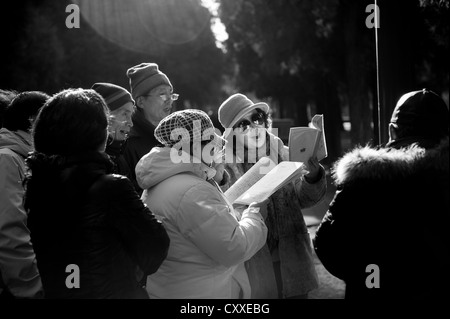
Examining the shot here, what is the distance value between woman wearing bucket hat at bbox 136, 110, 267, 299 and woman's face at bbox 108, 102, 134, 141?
1092 millimetres

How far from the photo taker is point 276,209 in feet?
11.4

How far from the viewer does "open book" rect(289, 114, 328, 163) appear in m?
3.15

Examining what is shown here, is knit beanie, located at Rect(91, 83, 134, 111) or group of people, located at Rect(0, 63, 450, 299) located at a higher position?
knit beanie, located at Rect(91, 83, 134, 111)

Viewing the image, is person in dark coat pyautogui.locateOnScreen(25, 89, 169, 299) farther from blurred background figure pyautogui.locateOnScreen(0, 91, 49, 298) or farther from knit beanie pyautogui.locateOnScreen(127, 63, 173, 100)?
knit beanie pyautogui.locateOnScreen(127, 63, 173, 100)

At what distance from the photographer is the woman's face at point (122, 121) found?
3.70 metres

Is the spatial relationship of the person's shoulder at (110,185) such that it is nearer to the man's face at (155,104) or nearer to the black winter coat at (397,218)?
the black winter coat at (397,218)

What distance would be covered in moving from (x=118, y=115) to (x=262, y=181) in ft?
4.47

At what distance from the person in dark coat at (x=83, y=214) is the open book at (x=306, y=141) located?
46.0 inches

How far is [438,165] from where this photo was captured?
2375 mm

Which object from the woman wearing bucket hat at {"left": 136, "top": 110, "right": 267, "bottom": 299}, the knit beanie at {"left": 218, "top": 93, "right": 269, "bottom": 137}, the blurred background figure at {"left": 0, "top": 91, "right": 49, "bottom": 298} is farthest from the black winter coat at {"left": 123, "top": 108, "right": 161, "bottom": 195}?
the woman wearing bucket hat at {"left": 136, "top": 110, "right": 267, "bottom": 299}

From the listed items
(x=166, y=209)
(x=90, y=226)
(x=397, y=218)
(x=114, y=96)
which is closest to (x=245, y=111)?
(x=114, y=96)

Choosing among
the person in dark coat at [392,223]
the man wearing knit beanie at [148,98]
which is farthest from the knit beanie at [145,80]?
the person in dark coat at [392,223]

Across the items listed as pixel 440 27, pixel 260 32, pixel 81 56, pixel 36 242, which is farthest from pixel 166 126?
pixel 81 56

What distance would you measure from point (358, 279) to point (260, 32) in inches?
490
